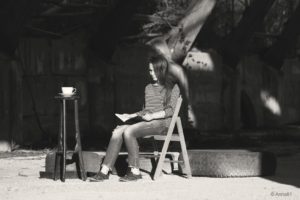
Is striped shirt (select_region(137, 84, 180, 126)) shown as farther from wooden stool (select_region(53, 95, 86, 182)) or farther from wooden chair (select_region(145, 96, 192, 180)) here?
wooden stool (select_region(53, 95, 86, 182))

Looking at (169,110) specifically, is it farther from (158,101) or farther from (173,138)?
(173,138)

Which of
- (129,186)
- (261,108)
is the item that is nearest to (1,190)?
(129,186)

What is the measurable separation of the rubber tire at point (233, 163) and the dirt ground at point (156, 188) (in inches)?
Result: 6.1

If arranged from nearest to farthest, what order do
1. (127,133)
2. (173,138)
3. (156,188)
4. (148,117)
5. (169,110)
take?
1. (156,188)
2. (127,133)
3. (148,117)
4. (169,110)
5. (173,138)

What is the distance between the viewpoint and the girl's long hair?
30.3ft

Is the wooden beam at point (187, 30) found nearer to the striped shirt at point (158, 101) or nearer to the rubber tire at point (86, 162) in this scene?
the striped shirt at point (158, 101)

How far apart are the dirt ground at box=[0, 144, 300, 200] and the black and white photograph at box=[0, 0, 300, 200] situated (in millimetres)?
12

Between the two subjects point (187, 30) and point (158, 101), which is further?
point (187, 30)

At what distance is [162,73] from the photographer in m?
9.32

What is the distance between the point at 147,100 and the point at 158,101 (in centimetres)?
13

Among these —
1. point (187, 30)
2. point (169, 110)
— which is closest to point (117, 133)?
point (169, 110)

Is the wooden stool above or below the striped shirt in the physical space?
below

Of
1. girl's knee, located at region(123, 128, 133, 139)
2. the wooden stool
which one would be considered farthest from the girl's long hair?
the wooden stool

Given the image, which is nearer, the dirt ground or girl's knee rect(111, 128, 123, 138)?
the dirt ground
